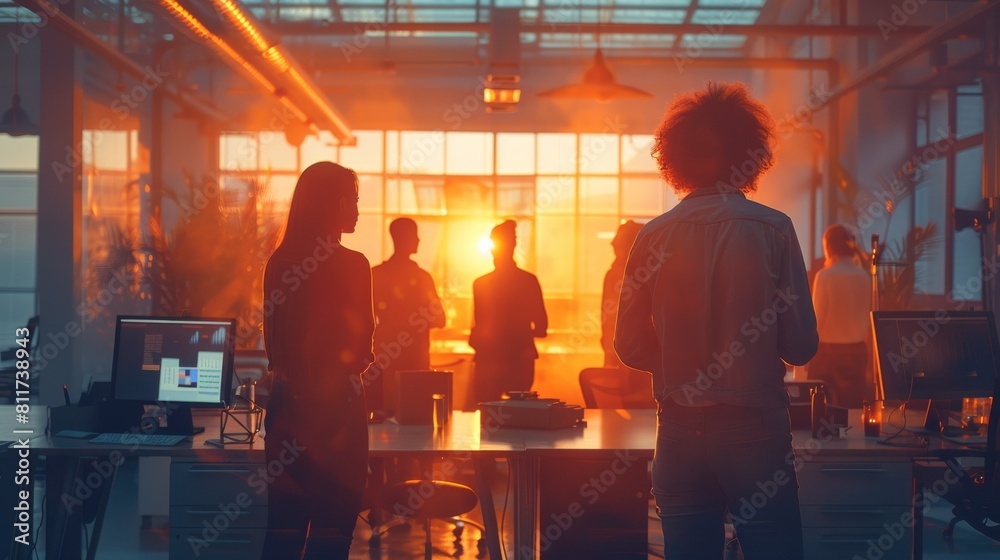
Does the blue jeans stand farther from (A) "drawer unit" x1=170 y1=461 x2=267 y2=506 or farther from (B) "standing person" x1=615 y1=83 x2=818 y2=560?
(A) "drawer unit" x1=170 y1=461 x2=267 y2=506

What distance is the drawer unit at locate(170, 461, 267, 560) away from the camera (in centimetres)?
312

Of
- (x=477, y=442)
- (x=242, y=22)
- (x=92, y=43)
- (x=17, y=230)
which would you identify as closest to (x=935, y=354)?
(x=477, y=442)

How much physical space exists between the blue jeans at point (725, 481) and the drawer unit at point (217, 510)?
1719 mm

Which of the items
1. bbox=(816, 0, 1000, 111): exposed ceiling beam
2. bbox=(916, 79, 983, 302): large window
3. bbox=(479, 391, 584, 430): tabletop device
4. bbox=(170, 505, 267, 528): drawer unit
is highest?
bbox=(816, 0, 1000, 111): exposed ceiling beam

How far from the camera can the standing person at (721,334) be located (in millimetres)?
1841


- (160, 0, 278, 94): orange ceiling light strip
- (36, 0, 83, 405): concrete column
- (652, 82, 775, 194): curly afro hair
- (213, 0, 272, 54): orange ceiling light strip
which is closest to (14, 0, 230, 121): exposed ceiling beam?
(36, 0, 83, 405): concrete column

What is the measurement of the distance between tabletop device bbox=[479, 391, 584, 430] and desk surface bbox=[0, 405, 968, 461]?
1.2 inches

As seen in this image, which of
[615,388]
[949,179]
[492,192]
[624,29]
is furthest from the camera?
[492,192]

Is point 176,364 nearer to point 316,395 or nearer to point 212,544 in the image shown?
point 212,544

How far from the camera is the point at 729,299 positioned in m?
1.87

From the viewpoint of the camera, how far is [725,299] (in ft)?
6.16

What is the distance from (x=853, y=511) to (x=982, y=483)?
0.68m

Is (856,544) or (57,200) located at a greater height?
(57,200)

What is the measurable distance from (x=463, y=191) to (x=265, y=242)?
5.47 m
